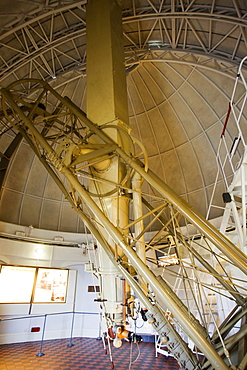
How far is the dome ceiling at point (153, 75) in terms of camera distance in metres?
8.89

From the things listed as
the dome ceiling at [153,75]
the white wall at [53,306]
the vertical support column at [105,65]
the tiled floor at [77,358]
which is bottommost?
the tiled floor at [77,358]

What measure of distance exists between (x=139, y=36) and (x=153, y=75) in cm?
260

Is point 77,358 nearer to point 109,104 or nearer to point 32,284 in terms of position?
point 32,284

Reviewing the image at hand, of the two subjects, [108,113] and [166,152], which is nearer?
[108,113]

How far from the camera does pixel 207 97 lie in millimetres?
11797

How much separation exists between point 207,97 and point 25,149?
33.4ft

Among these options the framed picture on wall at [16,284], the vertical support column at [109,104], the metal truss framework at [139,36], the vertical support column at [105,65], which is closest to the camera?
the vertical support column at [109,104]

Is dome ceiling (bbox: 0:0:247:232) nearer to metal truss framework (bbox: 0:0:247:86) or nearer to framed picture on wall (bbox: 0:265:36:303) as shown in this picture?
metal truss framework (bbox: 0:0:247:86)

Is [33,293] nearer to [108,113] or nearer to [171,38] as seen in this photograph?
[108,113]

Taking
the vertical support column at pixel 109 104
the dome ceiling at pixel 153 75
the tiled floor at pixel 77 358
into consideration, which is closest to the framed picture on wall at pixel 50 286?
the tiled floor at pixel 77 358

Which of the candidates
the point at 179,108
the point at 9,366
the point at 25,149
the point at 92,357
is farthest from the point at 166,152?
the point at 9,366

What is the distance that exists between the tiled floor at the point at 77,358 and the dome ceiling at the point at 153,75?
623cm

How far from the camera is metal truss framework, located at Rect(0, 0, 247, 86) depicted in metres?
8.55

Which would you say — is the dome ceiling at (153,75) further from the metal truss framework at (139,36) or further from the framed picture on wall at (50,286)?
the framed picture on wall at (50,286)
